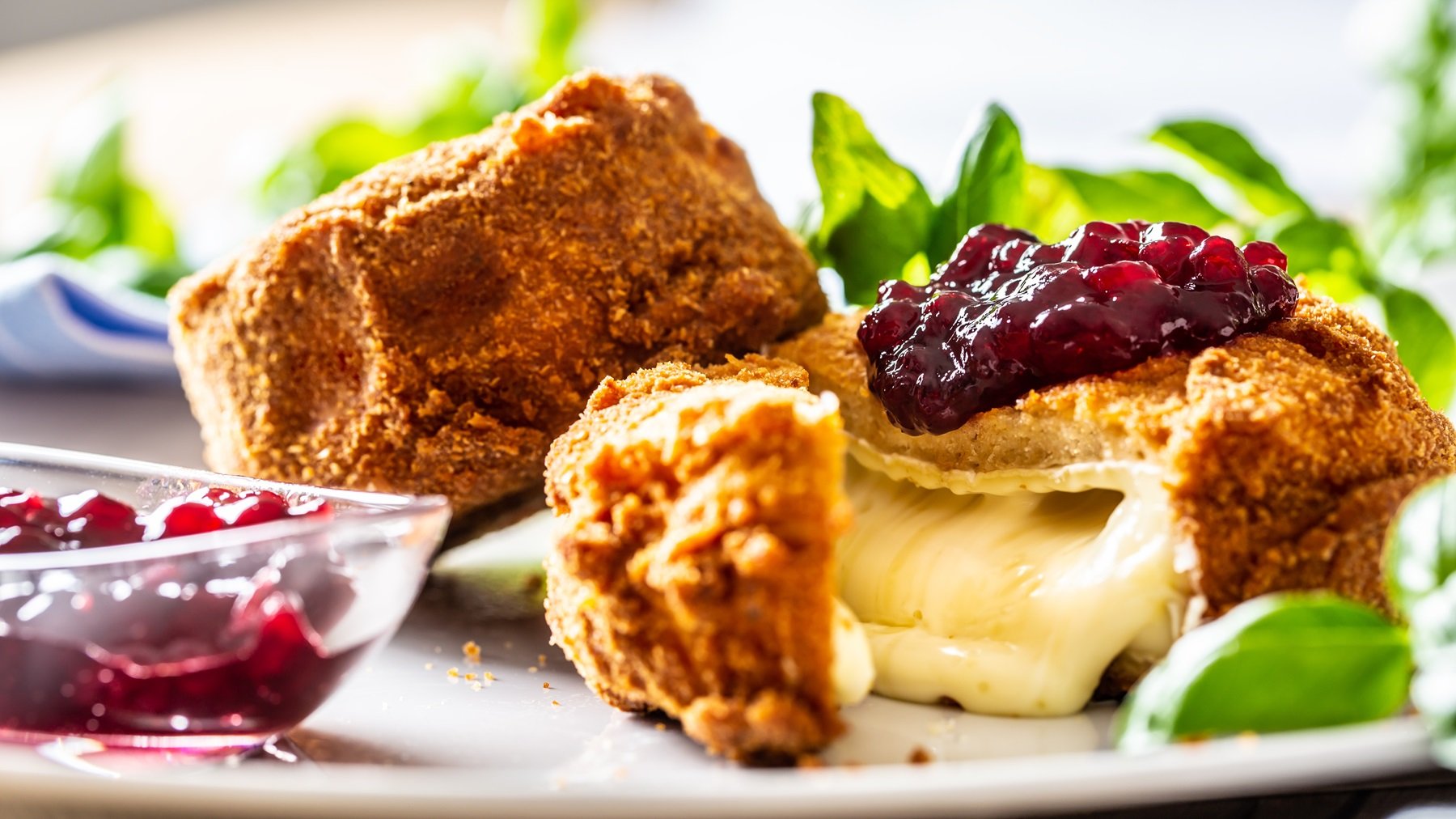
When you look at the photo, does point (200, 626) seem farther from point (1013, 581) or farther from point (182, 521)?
point (1013, 581)

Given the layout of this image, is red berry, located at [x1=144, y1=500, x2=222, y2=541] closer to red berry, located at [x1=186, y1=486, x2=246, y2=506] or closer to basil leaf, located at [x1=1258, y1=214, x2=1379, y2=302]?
red berry, located at [x1=186, y1=486, x2=246, y2=506]

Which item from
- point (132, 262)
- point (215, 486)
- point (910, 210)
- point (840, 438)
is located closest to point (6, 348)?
point (132, 262)

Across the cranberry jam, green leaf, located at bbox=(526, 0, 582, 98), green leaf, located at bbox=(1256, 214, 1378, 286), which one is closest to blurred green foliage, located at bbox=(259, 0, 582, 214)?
green leaf, located at bbox=(526, 0, 582, 98)

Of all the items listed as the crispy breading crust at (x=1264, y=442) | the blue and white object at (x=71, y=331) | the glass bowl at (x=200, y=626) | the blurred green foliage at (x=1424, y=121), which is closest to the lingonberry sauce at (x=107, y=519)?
the glass bowl at (x=200, y=626)

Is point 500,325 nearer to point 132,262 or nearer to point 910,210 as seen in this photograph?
point 910,210

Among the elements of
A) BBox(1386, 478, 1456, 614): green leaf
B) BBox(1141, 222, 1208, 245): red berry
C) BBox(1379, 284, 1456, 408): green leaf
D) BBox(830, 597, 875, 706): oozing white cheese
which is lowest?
BBox(830, 597, 875, 706): oozing white cheese

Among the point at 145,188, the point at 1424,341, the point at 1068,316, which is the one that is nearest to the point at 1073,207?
the point at 1424,341
